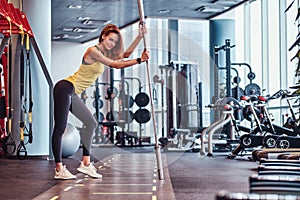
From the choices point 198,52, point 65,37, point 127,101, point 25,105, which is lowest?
point 25,105

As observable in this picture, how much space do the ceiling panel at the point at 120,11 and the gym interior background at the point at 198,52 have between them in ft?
1.24

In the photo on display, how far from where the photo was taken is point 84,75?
432 cm

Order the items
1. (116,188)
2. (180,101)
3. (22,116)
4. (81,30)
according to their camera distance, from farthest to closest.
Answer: (81,30) < (180,101) < (22,116) < (116,188)

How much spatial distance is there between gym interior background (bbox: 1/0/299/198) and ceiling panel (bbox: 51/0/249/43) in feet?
1.24

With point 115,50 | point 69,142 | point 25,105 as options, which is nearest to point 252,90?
point 69,142

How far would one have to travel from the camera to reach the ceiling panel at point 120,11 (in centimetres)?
1038

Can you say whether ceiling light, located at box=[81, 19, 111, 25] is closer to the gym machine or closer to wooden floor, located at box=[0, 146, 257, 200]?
the gym machine

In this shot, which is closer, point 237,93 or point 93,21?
point 237,93

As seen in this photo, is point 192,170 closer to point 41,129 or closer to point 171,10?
point 41,129

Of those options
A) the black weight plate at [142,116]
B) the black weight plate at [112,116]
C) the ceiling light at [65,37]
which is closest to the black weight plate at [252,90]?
the black weight plate at [142,116]

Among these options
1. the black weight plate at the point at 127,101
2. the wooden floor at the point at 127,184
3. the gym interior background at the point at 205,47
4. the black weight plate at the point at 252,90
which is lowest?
the wooden floor at the point at 127,184

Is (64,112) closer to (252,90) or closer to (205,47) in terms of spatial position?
(252,90)

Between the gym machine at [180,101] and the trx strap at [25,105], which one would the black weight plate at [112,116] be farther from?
the trx strap at [25,105]

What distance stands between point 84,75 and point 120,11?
7.04 metres
